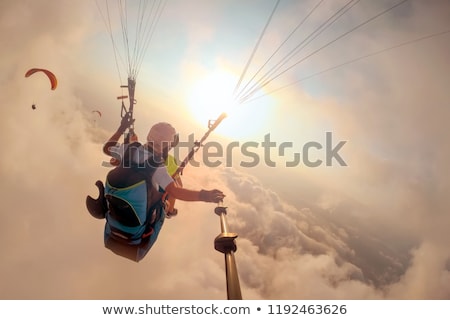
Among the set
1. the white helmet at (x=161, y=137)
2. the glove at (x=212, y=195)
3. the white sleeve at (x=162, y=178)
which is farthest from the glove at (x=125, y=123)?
the glove at (x=212, y=195)

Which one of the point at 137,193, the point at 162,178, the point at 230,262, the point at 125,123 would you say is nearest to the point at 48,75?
the point at 125,123

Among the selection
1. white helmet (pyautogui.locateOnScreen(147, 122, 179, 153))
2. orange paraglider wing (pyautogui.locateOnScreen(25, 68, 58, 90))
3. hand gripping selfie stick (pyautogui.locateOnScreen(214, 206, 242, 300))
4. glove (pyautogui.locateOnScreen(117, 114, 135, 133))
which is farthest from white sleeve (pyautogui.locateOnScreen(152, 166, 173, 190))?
orange paraglider wing (pyautogui.locateOnScreen(25, 68, 58, 90))

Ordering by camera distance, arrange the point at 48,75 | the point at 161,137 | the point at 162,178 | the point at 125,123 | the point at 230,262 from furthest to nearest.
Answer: the point at 48,75 < the point at 125,123 < the point at 161,137 < the point at 162,178 < the point at 230,262

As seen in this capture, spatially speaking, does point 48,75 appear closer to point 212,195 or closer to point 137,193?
point 137,193

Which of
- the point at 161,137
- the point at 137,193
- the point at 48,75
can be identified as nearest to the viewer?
the point at 137,193

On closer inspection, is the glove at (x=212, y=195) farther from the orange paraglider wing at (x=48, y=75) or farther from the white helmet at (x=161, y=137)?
the orange paraglider wing at (x=48, y=75)

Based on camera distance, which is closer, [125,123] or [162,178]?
[162,178]
